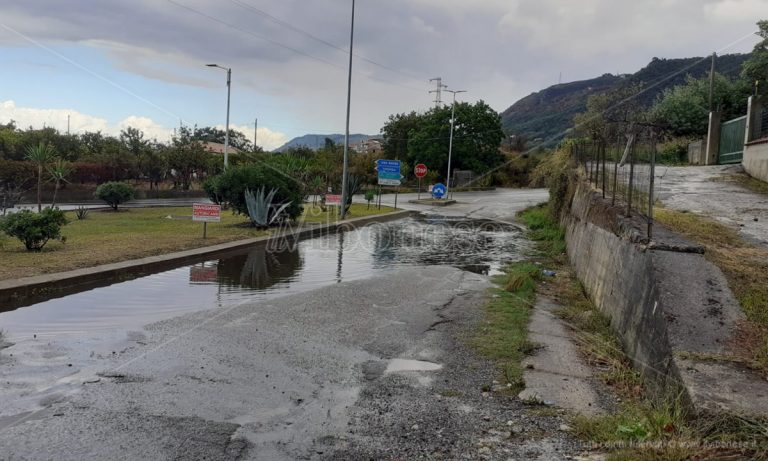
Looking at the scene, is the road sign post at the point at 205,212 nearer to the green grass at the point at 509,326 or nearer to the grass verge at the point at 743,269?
the green grass at the point at 509,326

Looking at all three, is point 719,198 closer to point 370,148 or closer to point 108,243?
point 108,243

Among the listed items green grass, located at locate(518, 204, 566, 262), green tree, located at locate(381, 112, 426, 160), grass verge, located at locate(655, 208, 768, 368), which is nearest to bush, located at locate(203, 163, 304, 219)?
green grass, located at locate(518, 204, 566, 262)

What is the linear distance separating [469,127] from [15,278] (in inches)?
2354

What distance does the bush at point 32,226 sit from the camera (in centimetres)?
1040

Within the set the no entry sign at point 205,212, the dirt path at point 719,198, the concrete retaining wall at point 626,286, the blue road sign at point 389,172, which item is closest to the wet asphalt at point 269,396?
the concrete retaining wall at point 626,286

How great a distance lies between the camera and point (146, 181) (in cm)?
4378

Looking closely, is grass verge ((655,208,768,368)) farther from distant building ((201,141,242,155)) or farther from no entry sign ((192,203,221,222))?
distant building ((201,141,242,155))

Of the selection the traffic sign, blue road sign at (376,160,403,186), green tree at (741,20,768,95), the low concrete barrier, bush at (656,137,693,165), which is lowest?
the low concrete barrier

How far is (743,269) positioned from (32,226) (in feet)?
37.7

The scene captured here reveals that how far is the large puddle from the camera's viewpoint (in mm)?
6518

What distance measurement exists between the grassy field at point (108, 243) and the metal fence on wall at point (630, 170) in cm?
850

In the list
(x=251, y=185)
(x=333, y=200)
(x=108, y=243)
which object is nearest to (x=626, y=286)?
(x=108, y=243)

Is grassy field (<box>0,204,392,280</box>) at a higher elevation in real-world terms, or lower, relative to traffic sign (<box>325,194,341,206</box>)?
lower

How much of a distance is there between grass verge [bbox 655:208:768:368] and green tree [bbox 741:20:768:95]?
26620mm
